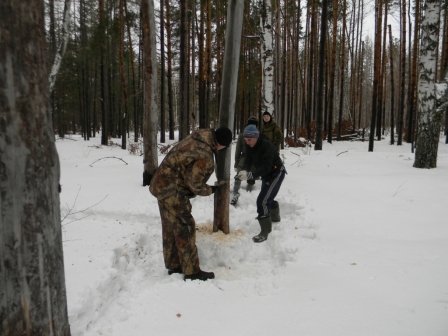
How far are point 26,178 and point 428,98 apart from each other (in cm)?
952

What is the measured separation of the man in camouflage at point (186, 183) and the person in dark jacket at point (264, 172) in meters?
1.22

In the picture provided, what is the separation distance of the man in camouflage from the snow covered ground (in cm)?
33

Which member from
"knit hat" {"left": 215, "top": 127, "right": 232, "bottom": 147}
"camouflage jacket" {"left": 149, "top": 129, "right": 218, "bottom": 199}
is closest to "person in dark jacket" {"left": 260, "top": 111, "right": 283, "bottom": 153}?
"knit hat" {"left": 215, "top": 127, "right": 232, "bottom": 147}

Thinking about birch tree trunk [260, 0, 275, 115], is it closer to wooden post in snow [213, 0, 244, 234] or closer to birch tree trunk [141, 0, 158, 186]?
birch tree trunk [141, 0, 158, 186]

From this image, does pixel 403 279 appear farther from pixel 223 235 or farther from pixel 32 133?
pixel 32 133

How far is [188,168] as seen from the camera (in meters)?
3.38

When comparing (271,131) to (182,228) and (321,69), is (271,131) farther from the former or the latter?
(321,69)

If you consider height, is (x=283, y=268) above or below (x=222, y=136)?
below

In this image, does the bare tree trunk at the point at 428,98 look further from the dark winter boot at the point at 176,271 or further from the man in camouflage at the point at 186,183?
the dark winter boot at the point at 176,271

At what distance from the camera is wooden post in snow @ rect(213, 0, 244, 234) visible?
14.4ft

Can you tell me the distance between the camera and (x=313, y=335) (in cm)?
252

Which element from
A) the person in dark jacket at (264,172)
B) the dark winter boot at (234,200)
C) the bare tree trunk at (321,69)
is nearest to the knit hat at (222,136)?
the person in dark jacket at (264,172)

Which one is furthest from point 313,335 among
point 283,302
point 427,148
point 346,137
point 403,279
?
point 346,137

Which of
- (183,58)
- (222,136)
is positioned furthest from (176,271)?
(183,58)
